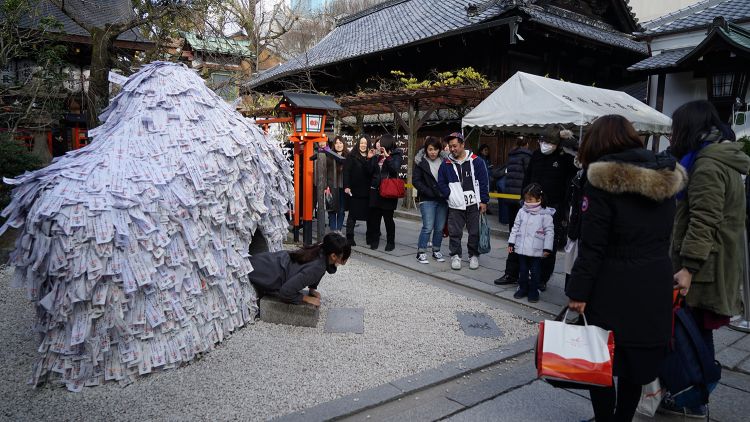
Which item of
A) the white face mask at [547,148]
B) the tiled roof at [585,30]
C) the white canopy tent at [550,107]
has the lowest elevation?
the white face mask at [547,148]

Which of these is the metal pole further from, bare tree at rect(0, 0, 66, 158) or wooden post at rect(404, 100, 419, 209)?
bare tree at rect(0, 0, 66, 158)

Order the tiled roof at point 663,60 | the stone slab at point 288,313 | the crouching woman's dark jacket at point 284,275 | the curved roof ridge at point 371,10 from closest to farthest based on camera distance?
the crouching woman's dark jacket at point 284,275 < the stone slab at point 288,313 < the tiled roof at point 663,60 < the curved roof ridge at point 371,10

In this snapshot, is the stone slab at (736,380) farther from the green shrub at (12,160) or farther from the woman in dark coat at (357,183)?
the green shrub at (12,160)

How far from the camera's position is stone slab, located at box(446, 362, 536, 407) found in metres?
3.33

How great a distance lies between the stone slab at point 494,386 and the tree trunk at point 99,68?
819cm

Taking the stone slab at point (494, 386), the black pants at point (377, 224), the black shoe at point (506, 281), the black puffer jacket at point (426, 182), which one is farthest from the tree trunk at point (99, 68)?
the stone slab at point (494, 386)

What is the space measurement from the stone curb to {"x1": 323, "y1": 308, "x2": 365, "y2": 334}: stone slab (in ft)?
3.25

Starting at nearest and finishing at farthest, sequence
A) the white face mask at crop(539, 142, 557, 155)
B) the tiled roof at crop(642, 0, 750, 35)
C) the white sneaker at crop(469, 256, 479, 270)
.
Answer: the white face mask at crop(539, 142, 557, 155) → the white sneaker at crop(469, 256, 479, 270) → the tiled roof at crop(642, 0, 750, 35)

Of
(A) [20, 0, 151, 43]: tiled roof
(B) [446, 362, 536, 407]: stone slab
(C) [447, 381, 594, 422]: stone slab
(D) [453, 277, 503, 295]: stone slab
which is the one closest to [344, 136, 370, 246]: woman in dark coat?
(D) [453, 277, 503, 295]: stone slab

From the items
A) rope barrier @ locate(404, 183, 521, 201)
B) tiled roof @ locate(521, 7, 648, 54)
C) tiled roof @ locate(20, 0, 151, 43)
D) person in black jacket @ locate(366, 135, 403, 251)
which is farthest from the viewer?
tiled roof @ locate(20, 0, 151, 43)

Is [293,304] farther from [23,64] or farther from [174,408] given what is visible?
[23,64]

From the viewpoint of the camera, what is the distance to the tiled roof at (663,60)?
1154 centimetres

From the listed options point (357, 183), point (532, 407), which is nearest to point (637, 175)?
point (532, 407)

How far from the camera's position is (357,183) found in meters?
7.68
